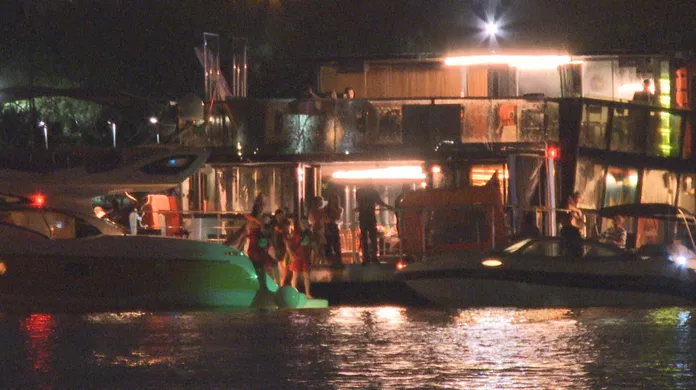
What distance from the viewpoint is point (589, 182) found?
90.0 feet

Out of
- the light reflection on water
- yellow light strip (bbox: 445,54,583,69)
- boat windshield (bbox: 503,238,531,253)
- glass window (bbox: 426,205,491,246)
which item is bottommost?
the light reflection on water

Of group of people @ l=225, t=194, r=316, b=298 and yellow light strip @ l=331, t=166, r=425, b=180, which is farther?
yellow light strip @ l=331, t=166, r=425, b=180

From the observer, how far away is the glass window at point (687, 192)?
98.9 ft

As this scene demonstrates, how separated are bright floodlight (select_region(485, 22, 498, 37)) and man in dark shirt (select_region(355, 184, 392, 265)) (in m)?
9.96

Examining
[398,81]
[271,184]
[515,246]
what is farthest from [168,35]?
[515,246]

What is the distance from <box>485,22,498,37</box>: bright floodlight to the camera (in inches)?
1250

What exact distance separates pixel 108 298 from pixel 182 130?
325 inches

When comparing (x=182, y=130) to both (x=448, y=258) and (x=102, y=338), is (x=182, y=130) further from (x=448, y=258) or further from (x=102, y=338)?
(x=102, y=338)

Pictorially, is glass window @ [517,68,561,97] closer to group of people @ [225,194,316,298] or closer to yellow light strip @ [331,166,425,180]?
yellow light strip @ [331,166,425,180]

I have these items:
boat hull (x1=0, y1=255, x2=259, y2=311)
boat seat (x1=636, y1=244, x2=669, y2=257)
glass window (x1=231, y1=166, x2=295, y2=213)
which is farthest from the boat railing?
boat hull (x1=0, y1=255, x2=259, y2=311)

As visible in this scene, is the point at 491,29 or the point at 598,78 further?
the point at 491,29

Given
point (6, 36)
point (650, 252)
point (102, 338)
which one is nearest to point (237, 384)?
point (102, 338)

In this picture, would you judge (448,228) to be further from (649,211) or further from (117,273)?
(117,273)

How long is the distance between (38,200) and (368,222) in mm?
6256
